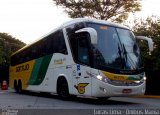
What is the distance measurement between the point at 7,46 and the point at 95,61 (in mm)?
52699

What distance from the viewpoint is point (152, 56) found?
23.3 meters

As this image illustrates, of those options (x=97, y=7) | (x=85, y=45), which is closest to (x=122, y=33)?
(x=85, y=45)

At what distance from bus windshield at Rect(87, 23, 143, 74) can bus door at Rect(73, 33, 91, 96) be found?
0.51m

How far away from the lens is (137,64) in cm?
1595

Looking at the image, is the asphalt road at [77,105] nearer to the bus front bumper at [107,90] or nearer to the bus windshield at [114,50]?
the bus front bumper at [107,90]

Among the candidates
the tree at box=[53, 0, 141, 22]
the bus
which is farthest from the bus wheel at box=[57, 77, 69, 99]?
the tree at box=[53, 0, 141, 22]

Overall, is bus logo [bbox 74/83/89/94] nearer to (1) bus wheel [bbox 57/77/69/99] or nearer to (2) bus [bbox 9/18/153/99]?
(2) bus [bbox 9/18/153/99]

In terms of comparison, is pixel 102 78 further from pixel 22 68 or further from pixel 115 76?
pixel 22 68

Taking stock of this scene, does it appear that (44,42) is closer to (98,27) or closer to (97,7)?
(98,27)

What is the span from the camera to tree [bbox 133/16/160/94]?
23234 mm

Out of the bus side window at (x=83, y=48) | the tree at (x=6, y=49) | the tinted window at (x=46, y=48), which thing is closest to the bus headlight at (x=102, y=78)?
the bus side window at (x=83, y=48)

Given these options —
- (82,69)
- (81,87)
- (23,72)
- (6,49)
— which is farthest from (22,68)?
(6,49)

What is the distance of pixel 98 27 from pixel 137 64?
7.10ft

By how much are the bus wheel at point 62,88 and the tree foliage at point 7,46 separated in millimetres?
38023
